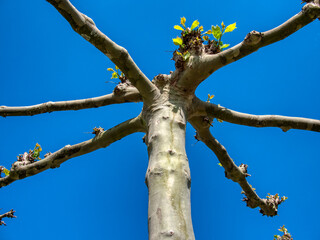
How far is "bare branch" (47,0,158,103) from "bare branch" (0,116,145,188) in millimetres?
505

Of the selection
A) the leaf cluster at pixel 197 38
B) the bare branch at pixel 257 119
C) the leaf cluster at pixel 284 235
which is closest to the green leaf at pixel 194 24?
the leaf cluster at pixel 197 38

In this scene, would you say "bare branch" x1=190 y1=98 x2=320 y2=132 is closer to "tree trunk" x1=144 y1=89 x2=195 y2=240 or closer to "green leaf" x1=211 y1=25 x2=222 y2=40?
"tree trunk" x1=144 y1=89 x2=195 y2=240

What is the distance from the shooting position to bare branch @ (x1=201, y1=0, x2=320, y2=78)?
126 inches

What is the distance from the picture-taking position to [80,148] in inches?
162

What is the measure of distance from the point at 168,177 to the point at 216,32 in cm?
250

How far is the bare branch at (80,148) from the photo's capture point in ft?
13.0

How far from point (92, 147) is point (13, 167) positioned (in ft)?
4.31

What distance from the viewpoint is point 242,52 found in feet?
11.3

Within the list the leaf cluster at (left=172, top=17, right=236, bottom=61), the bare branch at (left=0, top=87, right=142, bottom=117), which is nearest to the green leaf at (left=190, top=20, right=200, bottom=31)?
the leaf cluster at (left=172, top=17, right=236, bottom=61)

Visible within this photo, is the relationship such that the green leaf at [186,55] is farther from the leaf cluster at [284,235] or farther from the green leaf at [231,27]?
the leaf cluster at [284,235]

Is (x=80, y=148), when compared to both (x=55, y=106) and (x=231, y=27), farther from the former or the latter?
(x=231, y=27)

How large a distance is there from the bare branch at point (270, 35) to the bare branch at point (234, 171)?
3.75 feet

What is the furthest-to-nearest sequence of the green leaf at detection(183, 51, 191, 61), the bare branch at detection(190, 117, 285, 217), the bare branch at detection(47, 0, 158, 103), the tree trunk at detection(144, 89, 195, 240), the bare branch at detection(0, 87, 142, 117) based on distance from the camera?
the bare branch at detection(190, 117, 285, 217) < the bare branch at detection(0, 87, 142, 117) < the green leaf at detection(183, 51, 191, 61) < the bare branch at detection(47, 0, 158, 103) < the tree trunk at detection(144, 89, 195, 240)

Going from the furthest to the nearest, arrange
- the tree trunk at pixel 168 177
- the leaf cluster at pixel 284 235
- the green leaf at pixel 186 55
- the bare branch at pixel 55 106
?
the leaf cluster at pixel 284 235 → the bare branch at pixel 55 106 → the green leaf at pixel 186 55 → the tree trunk at pixel 168 177
